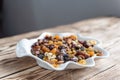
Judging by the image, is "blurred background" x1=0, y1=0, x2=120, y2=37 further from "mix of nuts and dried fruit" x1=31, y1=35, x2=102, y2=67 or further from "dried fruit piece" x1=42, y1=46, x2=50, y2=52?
"dried fruit piece" x1=42, y1=46, x2=50, y2=52

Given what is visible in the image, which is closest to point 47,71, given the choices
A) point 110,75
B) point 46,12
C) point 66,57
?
point 66,57

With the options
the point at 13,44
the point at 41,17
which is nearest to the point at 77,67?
the point at 13,44

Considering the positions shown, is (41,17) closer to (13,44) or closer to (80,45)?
(13,44)

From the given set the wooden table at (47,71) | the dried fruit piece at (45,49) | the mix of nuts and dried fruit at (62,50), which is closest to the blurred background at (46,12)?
the wooden table at (47,71)

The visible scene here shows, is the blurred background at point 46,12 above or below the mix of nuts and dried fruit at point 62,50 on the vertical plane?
above

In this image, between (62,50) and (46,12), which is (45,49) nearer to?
(62,50)

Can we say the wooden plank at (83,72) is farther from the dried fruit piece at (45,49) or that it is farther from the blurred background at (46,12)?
the blurred background at (46,12)
